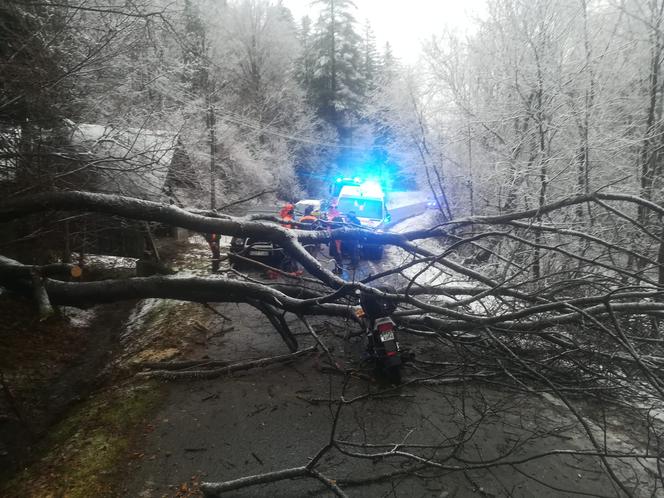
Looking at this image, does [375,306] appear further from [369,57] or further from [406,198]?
[369,57]

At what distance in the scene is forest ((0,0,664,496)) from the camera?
3.39 m

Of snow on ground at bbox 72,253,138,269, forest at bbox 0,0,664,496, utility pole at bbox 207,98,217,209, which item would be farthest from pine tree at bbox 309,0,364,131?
snow on ground at bbox 72,253,138,269

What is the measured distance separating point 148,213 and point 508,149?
961 centimetres

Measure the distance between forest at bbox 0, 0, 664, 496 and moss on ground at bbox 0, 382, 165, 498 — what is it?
4 cm

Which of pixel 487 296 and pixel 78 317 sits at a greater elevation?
pixel 487 296

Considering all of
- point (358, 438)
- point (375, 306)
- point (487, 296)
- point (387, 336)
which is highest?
point (487, 296)

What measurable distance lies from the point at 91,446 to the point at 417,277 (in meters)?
4.73

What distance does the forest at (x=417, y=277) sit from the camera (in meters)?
3.39

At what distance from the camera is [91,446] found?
11.9ft

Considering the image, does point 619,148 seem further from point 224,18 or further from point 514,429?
point 224,18

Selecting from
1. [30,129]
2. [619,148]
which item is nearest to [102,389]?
[30,129]

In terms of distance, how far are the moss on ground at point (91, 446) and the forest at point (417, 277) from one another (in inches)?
1.4

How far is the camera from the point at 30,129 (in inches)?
218

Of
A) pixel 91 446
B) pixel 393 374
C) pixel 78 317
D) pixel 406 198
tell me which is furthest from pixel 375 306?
pixel 406 198
